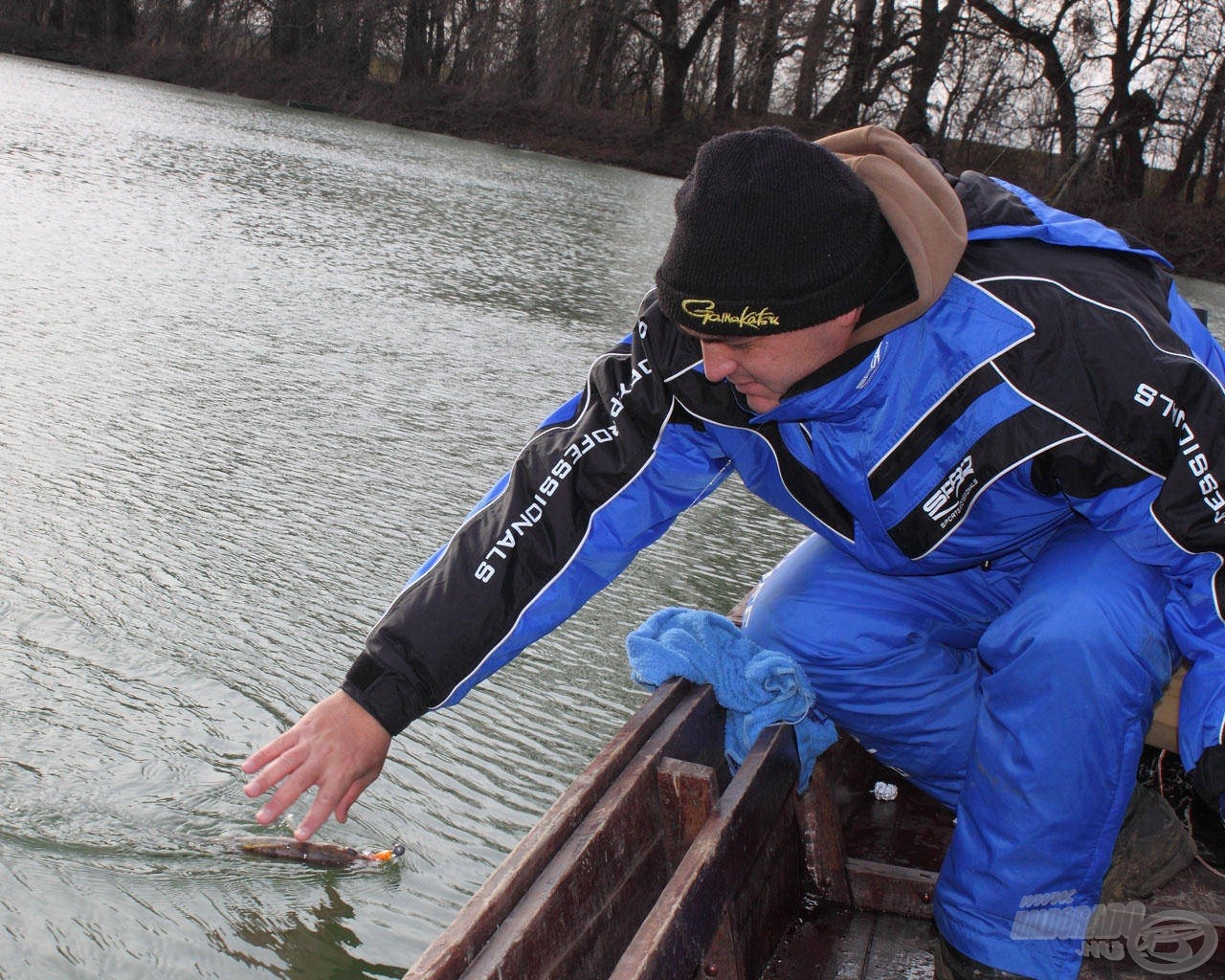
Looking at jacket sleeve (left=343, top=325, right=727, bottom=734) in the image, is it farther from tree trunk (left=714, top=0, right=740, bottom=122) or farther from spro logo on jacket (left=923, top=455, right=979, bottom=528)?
tree trunk (left=714, top=0, right=740, bottom=122)

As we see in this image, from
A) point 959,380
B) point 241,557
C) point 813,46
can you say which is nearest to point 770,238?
point 959,380

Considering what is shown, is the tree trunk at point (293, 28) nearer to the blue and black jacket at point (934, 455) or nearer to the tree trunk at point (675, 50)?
the tree trunk at point (675, 50)

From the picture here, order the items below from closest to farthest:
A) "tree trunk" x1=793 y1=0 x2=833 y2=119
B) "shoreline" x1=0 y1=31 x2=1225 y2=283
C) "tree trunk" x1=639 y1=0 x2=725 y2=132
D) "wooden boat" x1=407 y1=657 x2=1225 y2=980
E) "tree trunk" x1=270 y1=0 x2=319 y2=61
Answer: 1. "wooden boat" x1=407 y1=657 x2=1225 y2=980
2. "shoreline" x1=0 y1=31 x2=1225 y2=283
3. "tree trunk" x1=793 y1=0 x2=833 y2=119
4. "tree trunk" x1=639 y1=0 x2=725 y2=132
5. "tree trunk" x1=270 y1=0 x2=319 y2=61

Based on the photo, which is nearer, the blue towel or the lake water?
the blue towel

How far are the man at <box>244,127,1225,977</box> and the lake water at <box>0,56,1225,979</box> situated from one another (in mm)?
796

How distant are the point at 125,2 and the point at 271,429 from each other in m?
29.6

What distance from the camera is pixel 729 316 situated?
5.56ft

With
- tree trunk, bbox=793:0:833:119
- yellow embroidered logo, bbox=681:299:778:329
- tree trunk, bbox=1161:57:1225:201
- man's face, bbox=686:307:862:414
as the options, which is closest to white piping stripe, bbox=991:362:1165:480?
man's face, bbox=686:307:862:414

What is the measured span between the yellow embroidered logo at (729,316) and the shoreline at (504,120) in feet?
65.6

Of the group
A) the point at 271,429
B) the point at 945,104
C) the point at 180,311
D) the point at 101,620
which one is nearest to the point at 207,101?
the point at 945,104

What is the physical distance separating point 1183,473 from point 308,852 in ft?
5.93

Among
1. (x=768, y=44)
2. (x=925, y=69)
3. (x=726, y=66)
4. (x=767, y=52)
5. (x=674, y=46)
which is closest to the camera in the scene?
(x=925, y=69)

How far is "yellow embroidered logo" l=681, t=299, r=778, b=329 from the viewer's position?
1.69 m

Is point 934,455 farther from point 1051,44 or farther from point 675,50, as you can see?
point 675,50
